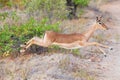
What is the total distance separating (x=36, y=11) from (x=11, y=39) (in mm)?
5040

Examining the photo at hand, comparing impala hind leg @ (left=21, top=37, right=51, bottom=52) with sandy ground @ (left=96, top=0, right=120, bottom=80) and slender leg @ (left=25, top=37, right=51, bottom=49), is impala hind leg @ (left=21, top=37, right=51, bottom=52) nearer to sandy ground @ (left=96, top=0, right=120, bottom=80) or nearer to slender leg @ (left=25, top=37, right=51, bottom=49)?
slender leg @ (left=25, top=37, right=51, bottom=49)

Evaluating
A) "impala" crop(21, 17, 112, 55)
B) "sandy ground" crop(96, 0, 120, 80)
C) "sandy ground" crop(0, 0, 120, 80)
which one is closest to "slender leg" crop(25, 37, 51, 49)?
"impala" crop(21, 17, 112, 55)

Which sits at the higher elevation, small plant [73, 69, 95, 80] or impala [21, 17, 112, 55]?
impala [21, 17, 112, 55]

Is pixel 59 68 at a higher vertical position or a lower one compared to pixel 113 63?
higher

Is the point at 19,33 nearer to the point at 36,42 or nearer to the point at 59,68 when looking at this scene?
the point at 36,42

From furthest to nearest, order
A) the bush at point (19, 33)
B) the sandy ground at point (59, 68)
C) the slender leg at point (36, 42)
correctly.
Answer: the bush at point (19, 33), the slender leg at point (36, 42), the sandy ground at point (59, 68)

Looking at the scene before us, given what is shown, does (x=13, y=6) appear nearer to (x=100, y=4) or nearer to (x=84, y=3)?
(x=84, y=3)

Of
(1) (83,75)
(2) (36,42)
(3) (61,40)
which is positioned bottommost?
(1) (83,75)

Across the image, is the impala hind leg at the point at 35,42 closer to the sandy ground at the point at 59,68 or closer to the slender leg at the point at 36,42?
the slender leg at the point at 36,42

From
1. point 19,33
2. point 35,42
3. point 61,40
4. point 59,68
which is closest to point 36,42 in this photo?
point 35,42

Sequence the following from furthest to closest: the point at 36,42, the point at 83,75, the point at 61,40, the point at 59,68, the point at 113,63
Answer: the point at 113,63 → the point at 36,42 → the point at 61,40 → the point at 59,68 → the point at 83,75

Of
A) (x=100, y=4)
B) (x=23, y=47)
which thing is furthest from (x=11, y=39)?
(x=100, y=4)

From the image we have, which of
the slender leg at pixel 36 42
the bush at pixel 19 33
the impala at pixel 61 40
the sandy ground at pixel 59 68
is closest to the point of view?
the sandy ground at pixel 59 68

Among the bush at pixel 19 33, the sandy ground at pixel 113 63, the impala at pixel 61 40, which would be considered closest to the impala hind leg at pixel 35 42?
the impala at pixel 61 40
